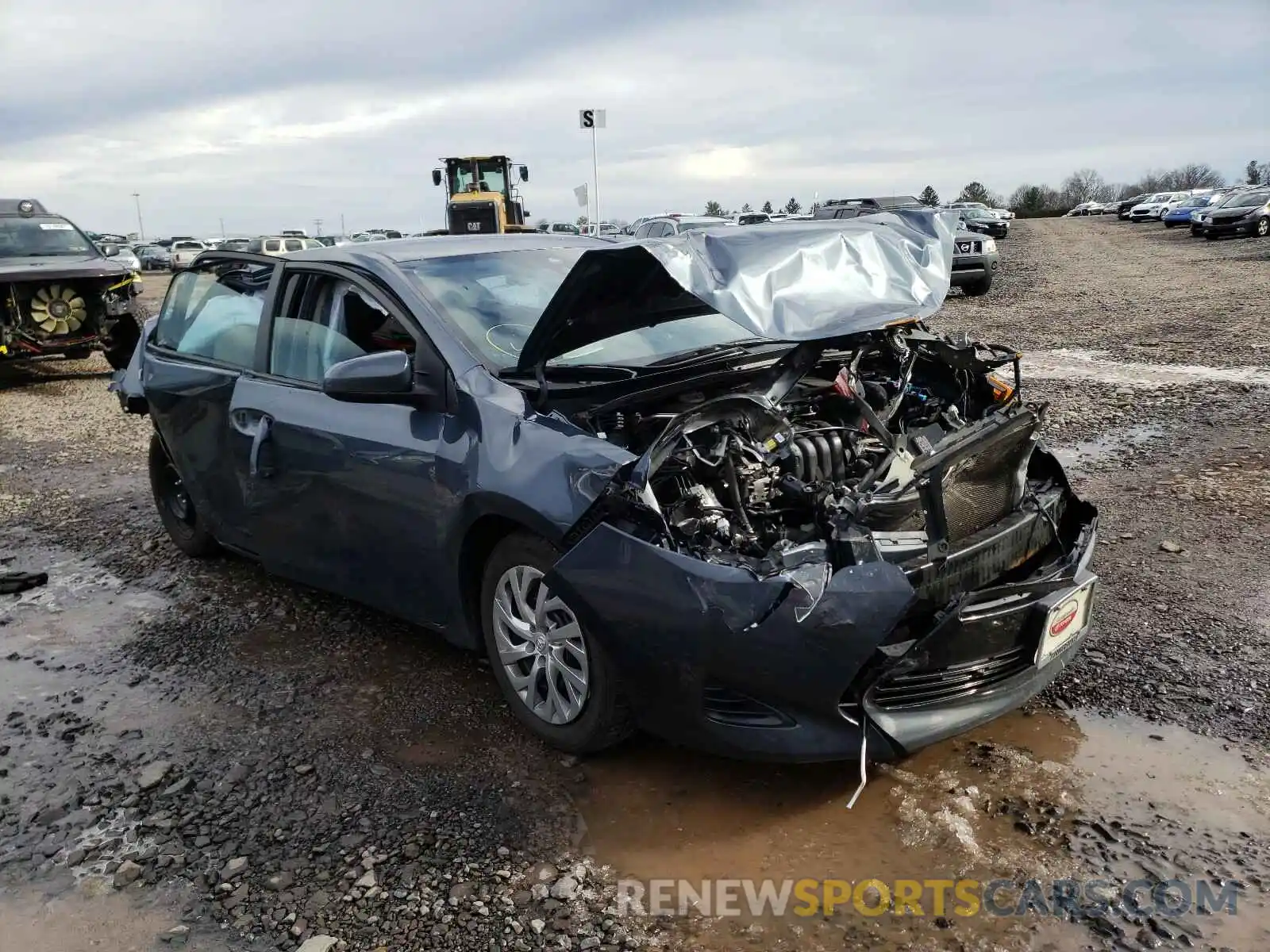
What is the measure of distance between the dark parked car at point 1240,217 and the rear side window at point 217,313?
96.0 ft

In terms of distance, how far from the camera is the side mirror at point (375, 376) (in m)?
3.51

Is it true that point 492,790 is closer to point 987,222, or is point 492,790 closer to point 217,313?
point 217,313

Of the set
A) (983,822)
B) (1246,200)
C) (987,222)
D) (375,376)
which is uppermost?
(1246,200)

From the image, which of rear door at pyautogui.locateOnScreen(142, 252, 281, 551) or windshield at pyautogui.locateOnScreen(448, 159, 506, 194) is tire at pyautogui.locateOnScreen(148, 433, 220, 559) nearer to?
rear door at pyautogui.locateOnScreen(142, 252, 281, 551)

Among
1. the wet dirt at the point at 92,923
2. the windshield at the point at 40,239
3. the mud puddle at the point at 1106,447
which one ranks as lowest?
the wet dirt at the point at 92,923

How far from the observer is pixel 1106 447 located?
684 centimetres

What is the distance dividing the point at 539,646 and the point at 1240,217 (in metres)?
30.2

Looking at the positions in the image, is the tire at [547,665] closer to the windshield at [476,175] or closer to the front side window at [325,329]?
the front side window at [325,329]

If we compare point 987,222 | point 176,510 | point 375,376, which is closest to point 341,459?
point 375,376

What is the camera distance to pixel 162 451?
5.60 metres

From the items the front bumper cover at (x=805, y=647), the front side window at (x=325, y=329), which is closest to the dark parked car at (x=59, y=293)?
the front side window at (x=325, y=329)

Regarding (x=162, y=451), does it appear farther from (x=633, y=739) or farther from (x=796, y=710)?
(x=796, y=710)

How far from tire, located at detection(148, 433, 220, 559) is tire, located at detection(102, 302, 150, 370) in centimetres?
706

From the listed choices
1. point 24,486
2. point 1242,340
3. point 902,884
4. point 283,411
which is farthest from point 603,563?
point 1242,340
